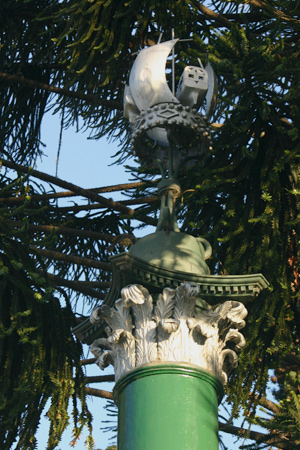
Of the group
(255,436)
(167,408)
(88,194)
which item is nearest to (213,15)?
(88,194)

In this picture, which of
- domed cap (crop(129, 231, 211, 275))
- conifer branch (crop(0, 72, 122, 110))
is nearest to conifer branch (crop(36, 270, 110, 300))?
conifer branch (crop(0, 72, 122, 110))

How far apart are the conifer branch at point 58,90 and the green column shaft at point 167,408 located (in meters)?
4.78

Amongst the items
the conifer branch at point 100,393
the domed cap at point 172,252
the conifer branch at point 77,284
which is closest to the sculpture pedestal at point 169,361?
the domed cap at point 172,252

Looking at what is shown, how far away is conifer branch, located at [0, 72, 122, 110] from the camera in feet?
31.6

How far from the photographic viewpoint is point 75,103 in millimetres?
10180

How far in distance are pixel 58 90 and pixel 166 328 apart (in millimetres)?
5122

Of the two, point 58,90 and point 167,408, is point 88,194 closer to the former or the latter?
point 58,90

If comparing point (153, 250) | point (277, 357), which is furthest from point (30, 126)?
point (153, 250)

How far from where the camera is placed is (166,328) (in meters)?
5.23

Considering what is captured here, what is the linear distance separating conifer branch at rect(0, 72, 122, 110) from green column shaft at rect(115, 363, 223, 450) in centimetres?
478

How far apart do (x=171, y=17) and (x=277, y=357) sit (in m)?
3.18

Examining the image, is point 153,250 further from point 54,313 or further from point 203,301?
point 54,313

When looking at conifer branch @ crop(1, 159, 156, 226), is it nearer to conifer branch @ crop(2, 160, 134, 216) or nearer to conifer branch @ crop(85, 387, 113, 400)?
conifer branch @ crop(2, 160, 134, 216)

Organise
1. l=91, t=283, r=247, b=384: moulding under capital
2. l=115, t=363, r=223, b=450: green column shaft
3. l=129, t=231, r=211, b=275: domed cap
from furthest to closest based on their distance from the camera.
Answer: l=129, t=231, r=211, b=275: domed cap, l=91, t=283, r=247, b=384: moulding under capital, l=115, t=363, r=223, b=450: green column shaft
